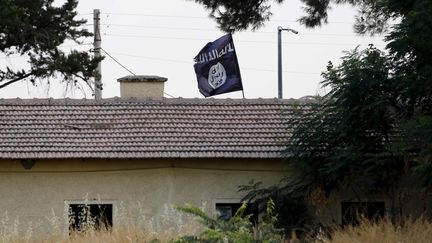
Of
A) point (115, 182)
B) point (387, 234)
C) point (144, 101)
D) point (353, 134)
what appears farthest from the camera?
Result: point (144, 101)

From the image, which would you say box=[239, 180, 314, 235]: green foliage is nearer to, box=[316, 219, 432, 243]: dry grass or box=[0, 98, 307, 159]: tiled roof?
box=[0, 98, 307, 159]: tiled roof

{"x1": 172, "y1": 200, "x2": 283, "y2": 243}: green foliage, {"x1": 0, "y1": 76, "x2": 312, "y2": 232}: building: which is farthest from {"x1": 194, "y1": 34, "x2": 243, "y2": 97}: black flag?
{"x1": 172, "y1": 200, "x2": 283, "y2": 243}: green foliage

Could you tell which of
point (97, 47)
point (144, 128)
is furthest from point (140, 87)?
point (97, 47)

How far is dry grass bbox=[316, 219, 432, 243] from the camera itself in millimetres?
15039

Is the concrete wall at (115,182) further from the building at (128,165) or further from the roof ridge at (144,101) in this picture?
the roof ridge at (144,101)

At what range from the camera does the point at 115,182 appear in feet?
75.4

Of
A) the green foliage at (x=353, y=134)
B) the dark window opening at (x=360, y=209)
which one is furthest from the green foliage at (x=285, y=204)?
the dark window opening at (x=360, y=209)

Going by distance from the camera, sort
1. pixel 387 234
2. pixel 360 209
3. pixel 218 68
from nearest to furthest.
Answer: pixel 387 234 < pixel 360 209 < pixel 218 68

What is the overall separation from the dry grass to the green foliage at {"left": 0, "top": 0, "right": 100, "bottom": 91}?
67.6 feet

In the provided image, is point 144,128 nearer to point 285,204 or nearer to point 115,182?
point 115,182

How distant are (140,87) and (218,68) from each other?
8.27 ft

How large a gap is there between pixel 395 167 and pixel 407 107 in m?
1.30

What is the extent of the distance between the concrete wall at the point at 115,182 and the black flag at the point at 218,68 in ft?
14.1

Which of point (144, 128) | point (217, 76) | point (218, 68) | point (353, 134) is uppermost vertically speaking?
point (218, 68)
